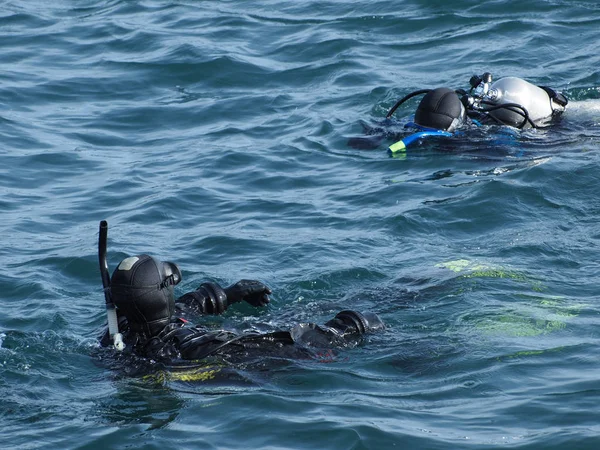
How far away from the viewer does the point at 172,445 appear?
545cm

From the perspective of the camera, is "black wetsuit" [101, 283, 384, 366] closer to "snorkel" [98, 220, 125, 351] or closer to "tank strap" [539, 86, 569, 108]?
"snorkel" [98, 220, 125, 351]

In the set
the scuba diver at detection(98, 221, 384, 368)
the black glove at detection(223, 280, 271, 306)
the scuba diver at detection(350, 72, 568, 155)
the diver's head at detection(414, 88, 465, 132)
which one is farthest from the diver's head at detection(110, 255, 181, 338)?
the diver's head at detection(414, 88, 465, 132)

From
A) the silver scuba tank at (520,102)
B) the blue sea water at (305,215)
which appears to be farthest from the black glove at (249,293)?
the silver scuba tank at (520,102)

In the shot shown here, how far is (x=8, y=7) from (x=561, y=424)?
1313 centimetres

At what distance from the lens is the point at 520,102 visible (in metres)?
10.9

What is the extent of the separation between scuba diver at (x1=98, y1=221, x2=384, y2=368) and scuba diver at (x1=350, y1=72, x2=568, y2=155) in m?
4.30

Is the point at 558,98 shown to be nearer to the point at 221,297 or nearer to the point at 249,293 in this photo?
the point at 249,293

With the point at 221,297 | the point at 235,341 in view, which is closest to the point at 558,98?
the point at 221,297

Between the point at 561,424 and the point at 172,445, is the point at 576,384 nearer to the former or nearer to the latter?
the point at 561,424

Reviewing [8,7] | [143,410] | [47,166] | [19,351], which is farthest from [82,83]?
[143,410]

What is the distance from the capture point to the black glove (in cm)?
705

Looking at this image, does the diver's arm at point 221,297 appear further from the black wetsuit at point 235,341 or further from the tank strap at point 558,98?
the tank strap at point 558,98

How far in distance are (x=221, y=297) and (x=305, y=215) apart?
2.37 m

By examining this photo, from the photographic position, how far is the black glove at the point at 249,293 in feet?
23.1
